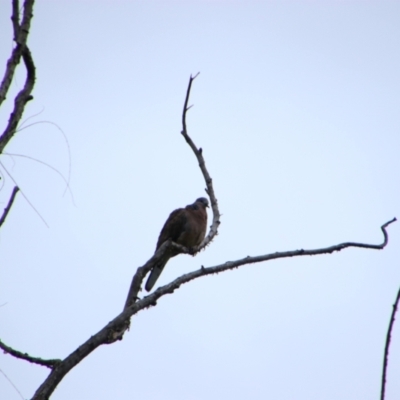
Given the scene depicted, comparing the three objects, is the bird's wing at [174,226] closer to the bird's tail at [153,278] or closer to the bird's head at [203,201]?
the bird's head at [203,201]

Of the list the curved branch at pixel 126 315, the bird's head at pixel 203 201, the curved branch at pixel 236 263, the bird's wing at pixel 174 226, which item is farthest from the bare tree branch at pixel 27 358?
the bird's head at pixel 203 201

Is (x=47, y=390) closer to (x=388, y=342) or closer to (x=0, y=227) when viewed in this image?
(x=0, y=227)

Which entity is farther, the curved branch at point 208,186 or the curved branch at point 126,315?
the curved branch at point 208,186

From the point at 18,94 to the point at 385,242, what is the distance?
6.56ft

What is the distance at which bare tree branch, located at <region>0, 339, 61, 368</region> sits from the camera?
2982mm

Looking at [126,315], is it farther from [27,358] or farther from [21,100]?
[21,100]

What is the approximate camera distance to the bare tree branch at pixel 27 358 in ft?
9.78

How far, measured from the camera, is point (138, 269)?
3811 mm

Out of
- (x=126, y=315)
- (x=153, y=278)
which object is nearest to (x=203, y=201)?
(x=153, y=278)

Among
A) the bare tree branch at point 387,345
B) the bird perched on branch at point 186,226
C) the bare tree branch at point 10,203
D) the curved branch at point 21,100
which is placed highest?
the bird perched on branch at point 186,226

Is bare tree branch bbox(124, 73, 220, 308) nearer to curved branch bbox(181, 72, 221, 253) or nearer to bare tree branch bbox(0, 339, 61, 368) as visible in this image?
curved branch bbox(181, 72, 221, 253)

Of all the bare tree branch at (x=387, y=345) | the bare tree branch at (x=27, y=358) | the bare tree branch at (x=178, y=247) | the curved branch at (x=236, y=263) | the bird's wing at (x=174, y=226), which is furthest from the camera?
the bird's wing at (x=174, y=226)

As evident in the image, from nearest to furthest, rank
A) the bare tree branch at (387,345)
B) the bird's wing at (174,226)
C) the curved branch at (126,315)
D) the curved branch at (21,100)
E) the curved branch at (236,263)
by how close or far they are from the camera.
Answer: the bare tree branch at (387,345), the curved branch at (21,100), the curved branch at (126,315), the curved branch at (236,263), the bird's wing at (174,226)

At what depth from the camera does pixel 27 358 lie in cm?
312
